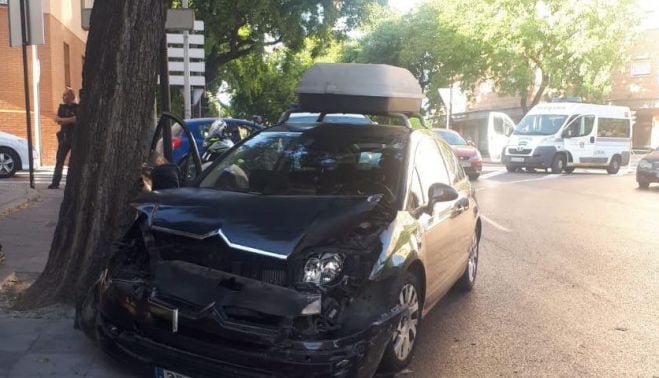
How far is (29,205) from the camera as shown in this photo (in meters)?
9.77

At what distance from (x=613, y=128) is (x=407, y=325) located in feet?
74.0

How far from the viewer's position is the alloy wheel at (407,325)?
12.3ft

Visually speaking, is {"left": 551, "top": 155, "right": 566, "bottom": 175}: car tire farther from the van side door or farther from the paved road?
the paved road

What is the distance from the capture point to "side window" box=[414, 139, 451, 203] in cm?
466

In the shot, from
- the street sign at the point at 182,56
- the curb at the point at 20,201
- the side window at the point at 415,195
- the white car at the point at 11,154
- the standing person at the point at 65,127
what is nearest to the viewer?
the side window at the point at 415,195

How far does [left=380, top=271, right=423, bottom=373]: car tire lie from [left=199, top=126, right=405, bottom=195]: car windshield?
0.73m

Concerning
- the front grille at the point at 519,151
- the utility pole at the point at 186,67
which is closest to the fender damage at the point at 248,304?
the utility pole at the point at 186,67

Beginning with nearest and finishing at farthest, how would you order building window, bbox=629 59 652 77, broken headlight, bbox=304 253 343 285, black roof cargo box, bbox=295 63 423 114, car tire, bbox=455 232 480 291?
broken headlight, bbox=304 253 343 285 → car tire, bbox=455 232 480 291 → black roof cargo box, bbox=295 63 423 114 → building window, bbox=629 59 652 77

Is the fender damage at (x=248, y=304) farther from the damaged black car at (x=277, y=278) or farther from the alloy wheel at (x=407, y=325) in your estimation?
the alloy wheel at (x=407, y=325)

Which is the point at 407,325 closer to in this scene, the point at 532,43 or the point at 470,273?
the point at 470,273

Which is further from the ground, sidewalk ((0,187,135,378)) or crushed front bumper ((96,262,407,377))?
crushed front bumper ((96,262,407,377))

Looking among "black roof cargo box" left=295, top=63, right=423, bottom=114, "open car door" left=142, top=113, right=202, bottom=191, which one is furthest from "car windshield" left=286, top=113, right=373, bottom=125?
"open car door" left=142, top=113, right=202, bottom=191

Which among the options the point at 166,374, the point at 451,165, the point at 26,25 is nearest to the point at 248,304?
the point at 166,374

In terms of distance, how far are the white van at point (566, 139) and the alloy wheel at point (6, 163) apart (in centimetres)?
1624
